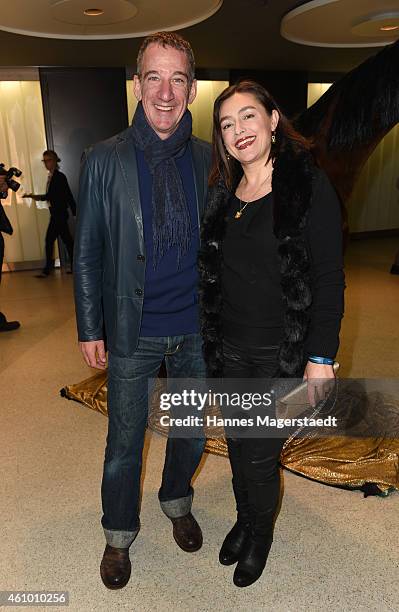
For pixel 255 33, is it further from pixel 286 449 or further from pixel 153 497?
pixel 153 497

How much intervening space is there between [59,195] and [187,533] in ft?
17.4

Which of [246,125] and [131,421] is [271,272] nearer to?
[246,125]

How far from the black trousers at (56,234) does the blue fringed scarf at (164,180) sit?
528 centimetres

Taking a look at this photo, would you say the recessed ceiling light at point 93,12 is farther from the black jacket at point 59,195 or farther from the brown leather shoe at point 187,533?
the brown leather shoe at point 187,533

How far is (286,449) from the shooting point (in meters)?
2.50

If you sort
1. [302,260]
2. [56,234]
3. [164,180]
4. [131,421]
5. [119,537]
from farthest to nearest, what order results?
1. [56,234]
2. [119,537]
3. [131,421]
4. [164,180]
5. [302,260]

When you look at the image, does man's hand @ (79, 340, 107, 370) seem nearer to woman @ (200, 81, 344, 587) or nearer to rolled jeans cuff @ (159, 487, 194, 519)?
woman @ (200, 81, 344, 587)

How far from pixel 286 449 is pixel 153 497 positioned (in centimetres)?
69

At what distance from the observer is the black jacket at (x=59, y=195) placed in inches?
251

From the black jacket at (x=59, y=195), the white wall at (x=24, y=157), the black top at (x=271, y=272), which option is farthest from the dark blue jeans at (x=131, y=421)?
the white wall at (x=24, y=157)

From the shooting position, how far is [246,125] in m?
1.43

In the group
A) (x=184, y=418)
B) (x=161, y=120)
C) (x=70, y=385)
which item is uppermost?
(x=161, y=120)

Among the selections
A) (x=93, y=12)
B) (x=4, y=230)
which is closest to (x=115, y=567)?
(x=4, y=230)

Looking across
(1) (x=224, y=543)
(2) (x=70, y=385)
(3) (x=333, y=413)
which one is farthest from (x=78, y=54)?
(1) (x=224, y=543)
